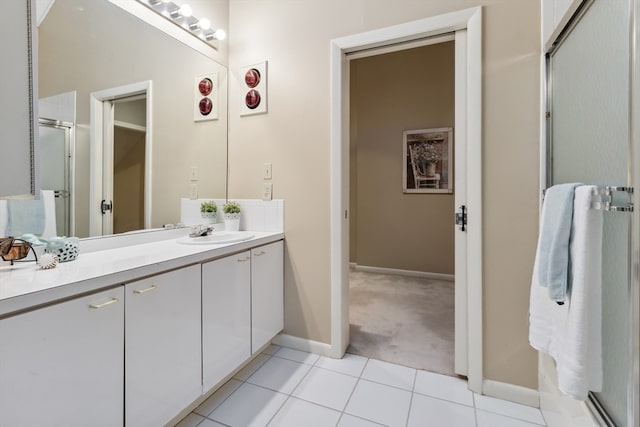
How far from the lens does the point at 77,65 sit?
1.37 m

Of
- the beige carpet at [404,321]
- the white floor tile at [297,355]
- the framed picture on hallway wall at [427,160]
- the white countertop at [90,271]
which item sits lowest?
the white floor tile at [297,355]

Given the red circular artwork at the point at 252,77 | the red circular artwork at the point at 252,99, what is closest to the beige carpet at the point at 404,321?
the red circular artwork at the point at 252,99

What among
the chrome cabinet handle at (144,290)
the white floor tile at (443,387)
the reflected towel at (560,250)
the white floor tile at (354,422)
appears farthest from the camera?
the white floor tile at (443,387)

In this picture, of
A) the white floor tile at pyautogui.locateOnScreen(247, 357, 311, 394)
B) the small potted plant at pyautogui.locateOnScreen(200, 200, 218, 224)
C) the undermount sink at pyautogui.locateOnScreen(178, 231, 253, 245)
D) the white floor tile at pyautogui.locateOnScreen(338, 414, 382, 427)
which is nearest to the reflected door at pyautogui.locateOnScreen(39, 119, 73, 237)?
the undermount sink at pyautogui.locateOnScreen(178, 231, 253, 245)

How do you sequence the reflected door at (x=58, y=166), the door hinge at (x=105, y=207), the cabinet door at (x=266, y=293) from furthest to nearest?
the cabinet door at (x=266, y=293) → the door hinge at (x=105, y=207) → the reflected door at (x=58, y=166)

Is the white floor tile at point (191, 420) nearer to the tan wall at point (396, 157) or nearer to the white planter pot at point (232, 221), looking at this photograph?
the white planter pot at point (232, 221)

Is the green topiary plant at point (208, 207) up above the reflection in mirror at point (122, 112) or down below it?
below

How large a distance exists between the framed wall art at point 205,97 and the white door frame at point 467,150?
2.94 ft

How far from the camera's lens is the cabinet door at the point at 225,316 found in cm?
143

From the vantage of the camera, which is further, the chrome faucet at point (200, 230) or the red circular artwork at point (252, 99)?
the red circular artwork at point (252, 99)

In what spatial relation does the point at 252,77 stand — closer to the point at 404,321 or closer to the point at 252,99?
the point at 252,99

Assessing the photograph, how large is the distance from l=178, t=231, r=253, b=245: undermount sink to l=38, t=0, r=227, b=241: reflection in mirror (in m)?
0.25

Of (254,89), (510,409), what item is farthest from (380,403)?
(254,89)

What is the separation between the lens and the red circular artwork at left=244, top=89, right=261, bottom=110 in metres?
2.17
